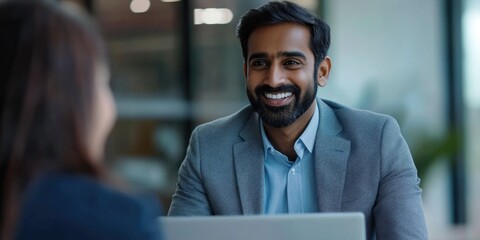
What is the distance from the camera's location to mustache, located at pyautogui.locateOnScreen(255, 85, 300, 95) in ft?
7.31

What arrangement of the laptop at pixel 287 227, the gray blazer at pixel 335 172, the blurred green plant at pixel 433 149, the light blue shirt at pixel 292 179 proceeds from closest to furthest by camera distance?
the laptop at pixel 287 227 → the gray blazer at pixel 335 172 → the light blue shirt at pixel 292 179 → the blurred green plant at pixel 433 149

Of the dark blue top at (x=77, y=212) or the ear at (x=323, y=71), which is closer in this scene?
the dark blue top at (x=77, y=212)

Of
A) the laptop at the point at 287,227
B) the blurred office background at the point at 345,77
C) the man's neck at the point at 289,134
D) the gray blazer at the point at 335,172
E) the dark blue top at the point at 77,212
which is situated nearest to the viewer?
the dark blue top at the point at 77,212

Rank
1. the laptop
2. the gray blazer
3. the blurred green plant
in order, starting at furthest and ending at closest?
the blurred green plant, the gray blazer, the laptop

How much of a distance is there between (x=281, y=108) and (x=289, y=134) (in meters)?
0.08

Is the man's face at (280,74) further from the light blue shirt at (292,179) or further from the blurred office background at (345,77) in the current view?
the blurred office background at (345,77)

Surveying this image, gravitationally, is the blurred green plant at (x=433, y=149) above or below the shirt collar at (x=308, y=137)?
below

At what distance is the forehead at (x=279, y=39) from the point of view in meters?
2.24

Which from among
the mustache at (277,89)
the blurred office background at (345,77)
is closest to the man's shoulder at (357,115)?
the mustache at (277,89)

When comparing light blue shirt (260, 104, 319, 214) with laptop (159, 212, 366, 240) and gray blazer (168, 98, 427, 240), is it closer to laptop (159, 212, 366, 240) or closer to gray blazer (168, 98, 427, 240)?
gray blazer (168, 98, 427, 240)

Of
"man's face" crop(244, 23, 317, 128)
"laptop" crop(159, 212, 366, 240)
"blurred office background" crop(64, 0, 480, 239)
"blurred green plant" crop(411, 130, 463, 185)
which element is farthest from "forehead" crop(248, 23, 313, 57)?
"blurred green plant" crop(411, 130, 463, 185)

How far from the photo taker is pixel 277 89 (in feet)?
7.31

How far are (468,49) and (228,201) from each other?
509cm

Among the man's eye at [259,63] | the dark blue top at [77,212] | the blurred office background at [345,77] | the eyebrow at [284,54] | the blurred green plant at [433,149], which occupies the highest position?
the eyebrow at [284,54]
